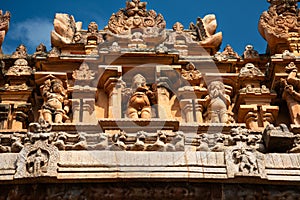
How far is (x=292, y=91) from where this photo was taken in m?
12.1

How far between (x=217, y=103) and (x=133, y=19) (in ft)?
11.8

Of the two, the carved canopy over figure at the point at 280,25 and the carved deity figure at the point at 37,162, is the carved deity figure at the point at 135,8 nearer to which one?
the carved canopy over figure at the point at 280,25

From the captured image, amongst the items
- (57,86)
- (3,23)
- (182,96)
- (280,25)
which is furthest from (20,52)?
(280,25)

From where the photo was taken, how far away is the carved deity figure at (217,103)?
11.9 m

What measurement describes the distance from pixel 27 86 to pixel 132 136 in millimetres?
3948

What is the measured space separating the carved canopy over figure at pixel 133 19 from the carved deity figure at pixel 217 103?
2.50 m

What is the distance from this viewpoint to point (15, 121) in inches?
471

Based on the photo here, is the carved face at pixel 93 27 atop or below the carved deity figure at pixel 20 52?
atop

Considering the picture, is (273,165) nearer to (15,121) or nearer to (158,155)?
(158,155)

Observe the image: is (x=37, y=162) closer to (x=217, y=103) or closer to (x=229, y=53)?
(x=217, y=103)

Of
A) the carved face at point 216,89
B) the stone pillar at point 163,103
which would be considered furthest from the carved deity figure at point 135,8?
the carved face at point 216,89

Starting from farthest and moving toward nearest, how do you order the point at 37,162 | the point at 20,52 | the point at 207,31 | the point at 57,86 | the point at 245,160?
the point at 207,31 < the point at 20,52 < the point at 57,86 < the point at 245,160 < the point at 37,162

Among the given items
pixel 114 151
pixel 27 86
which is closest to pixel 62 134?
pixel 114 151

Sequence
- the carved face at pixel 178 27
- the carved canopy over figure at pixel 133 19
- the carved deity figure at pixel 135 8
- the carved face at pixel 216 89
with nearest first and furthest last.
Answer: the carved face at pixel 216 89 → the carved canopy over figure at pixel 133 19 → the carved face at pixel 178 27 → the carved deity figure at pixel 135 8
